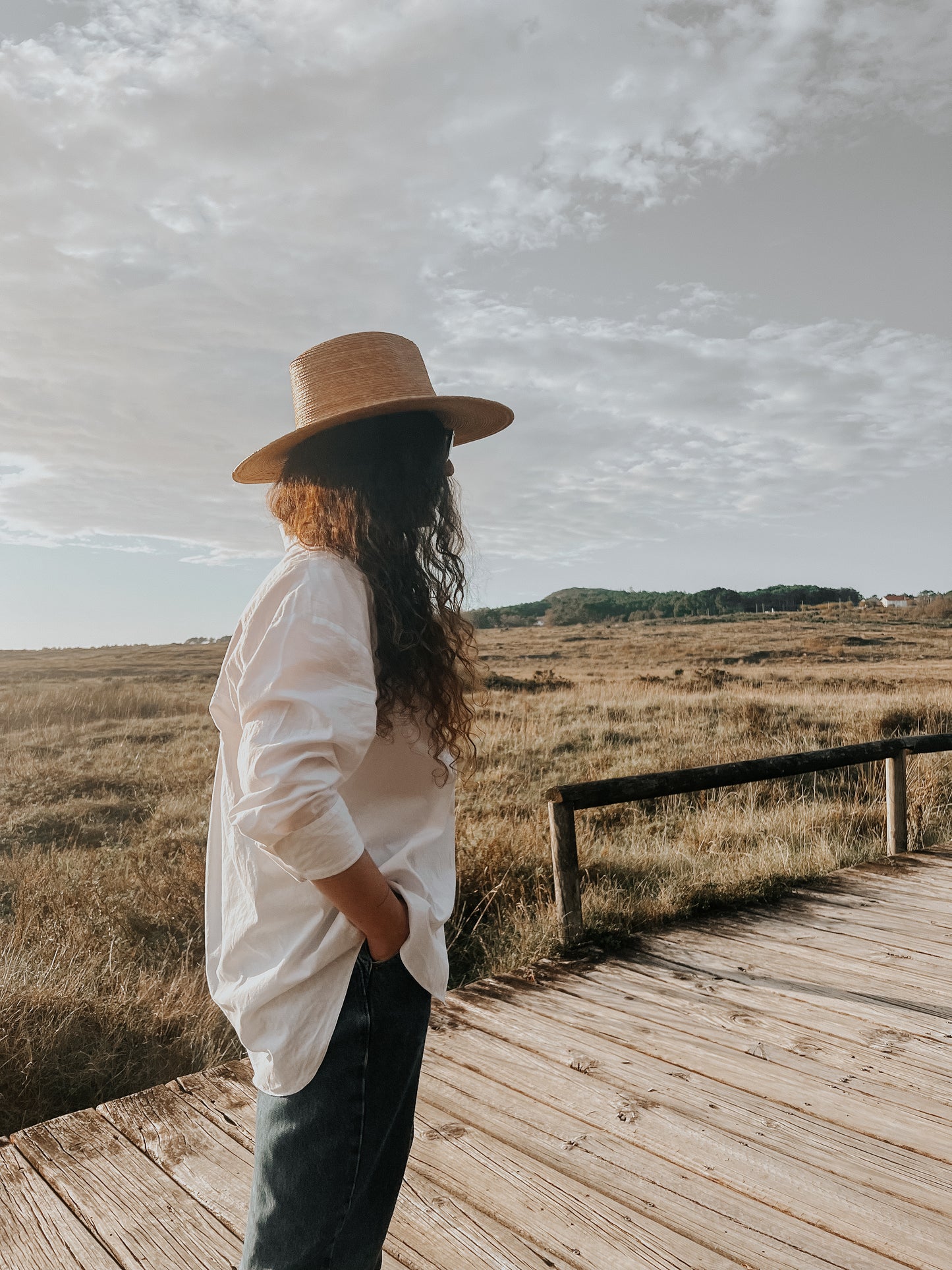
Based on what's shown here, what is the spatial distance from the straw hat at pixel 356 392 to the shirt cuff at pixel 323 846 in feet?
2.09

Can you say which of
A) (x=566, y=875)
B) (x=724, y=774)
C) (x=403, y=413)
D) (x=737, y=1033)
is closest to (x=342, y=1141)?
(x=403, y=413)

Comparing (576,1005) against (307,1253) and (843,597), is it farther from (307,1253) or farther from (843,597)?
(843,597)

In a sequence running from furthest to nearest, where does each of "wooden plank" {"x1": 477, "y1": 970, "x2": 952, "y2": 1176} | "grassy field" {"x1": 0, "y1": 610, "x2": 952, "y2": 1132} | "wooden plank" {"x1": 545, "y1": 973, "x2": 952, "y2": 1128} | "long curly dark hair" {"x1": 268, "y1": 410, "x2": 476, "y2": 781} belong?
1. "grassy field" {"x1": 0, "y1": 610, "x2": 952, "y2": 1132}
2. "wooden plank" {"x1": 545, "y1": 973, "x2": 952, "y2": 1128}
3. "wooden plank" {"x1": 477, "y1": 970, "x2": 952, "y2": 1176}
4. "long curly dark hair" {"x1": 268, "y1": 410, "x2": 476, "y2": 781}

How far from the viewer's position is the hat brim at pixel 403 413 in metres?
1.47

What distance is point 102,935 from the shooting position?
579cm

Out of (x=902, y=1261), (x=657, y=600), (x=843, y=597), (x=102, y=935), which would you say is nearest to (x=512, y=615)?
(x=657, y=600)

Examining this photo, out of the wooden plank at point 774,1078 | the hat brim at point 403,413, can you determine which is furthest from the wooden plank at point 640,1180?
the hat brim at point 403,413

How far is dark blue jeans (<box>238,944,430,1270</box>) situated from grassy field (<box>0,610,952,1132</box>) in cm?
269

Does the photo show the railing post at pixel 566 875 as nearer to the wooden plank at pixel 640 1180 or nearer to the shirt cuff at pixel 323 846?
the wooden plank at pixel 640 1180

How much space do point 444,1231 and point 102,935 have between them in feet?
13.7

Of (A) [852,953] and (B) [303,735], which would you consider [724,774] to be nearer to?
(A) [852,953]

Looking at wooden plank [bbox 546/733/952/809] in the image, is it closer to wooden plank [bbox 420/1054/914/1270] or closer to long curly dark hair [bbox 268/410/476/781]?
wooden plank [bbox 420/1054/914/1270]

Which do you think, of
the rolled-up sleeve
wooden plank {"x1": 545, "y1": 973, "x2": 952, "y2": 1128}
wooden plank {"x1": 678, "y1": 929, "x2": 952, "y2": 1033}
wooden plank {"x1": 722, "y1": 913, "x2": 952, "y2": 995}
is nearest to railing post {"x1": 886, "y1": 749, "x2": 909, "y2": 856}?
wooden plank {"x1": 722, "y1": 913, "x2": 952, "y2": 995}

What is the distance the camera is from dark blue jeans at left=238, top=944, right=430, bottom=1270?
1.25 meters
